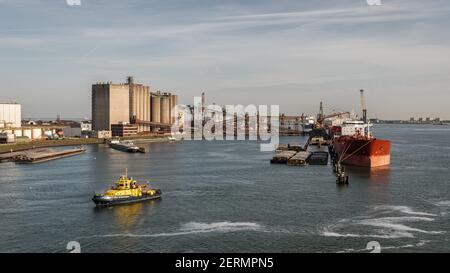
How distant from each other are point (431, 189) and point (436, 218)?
7.28 meters

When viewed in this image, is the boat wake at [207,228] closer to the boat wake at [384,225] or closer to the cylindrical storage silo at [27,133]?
the boat wake at [384,225]

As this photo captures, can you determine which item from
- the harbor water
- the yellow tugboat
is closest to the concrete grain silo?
the harbor water

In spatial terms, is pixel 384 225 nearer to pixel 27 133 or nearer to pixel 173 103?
pixel 27 133

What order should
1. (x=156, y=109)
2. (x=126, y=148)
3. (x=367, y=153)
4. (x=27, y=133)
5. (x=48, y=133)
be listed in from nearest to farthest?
(x=367, y=153), (x=126, y=148), (x=27, y=133), (x=48, y=133), (x=156, y=109)

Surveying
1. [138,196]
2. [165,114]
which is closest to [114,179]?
[138,196]

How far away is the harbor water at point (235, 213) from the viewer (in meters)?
13.9

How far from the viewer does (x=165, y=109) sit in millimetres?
95875

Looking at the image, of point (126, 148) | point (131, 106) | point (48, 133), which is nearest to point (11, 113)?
point (48, 133)

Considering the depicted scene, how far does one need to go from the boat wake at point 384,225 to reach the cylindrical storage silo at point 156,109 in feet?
250

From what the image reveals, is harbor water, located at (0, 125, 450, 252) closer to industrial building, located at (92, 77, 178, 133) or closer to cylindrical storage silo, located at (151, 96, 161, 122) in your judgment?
industrial building, located at (92, 77, 178, 133)

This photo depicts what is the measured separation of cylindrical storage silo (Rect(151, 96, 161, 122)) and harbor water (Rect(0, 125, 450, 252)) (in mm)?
61855

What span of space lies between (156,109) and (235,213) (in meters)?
76.6

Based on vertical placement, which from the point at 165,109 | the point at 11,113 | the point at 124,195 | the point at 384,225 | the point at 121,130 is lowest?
the point at 384,225

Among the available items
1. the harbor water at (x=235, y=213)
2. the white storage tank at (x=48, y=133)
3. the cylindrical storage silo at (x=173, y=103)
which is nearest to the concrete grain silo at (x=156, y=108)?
the cylindrical storage silo at (x=173, y=103)
